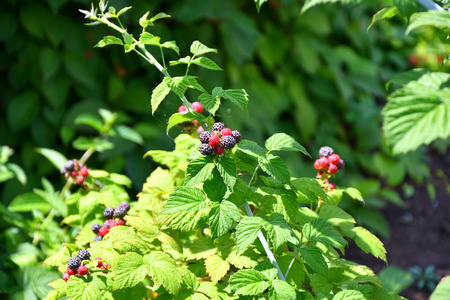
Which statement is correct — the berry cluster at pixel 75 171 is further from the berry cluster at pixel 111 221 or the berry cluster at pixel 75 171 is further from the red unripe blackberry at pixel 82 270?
the red unripe blackberry at pixel 82 270

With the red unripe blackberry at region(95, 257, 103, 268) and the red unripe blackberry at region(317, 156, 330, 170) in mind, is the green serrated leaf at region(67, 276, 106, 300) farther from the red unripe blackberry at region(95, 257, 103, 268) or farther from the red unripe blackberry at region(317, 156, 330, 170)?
the red unripe blackberry at region(317, 156, 330, 170)

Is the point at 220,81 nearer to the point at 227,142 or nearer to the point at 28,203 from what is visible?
the point at 28,203

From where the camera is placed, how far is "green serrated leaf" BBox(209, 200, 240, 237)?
3.21ft

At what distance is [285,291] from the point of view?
948 millimetres

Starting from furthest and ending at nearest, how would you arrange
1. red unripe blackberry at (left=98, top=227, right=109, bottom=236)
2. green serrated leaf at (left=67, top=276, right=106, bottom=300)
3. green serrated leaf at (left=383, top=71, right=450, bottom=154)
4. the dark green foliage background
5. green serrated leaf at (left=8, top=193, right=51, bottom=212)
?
1. the dark green foliage background
2. green serrated leaf at (left=8, top=193, right=51, bottom=212)
3. red unripe blackberry at (left=98, top=227, right=109, bottom=236)
4. green serrated leaf at (left=67, top=276, right=106, bottom=300)
5. green serrated leaf at (left=383, top=71, right=450, bottom=154)

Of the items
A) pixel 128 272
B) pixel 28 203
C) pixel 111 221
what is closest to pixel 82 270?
pixel 128 272

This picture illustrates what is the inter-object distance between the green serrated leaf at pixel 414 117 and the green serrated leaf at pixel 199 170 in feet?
1.32

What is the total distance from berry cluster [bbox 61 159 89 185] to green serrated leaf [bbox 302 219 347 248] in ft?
2.91

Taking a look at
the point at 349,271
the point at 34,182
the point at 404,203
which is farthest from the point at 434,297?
the point at 404,203

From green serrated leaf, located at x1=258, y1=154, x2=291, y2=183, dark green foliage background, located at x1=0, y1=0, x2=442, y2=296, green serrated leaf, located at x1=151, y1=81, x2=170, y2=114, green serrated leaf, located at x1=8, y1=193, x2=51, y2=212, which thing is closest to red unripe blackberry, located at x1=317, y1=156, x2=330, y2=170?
green serrated leaf, located at x1=258, y1=154, x2=291, y2=183

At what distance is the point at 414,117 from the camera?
32.5 inches

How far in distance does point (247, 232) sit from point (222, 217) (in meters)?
0.07

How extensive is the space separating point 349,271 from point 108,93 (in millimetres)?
2298

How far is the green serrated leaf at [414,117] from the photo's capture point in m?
0.78
